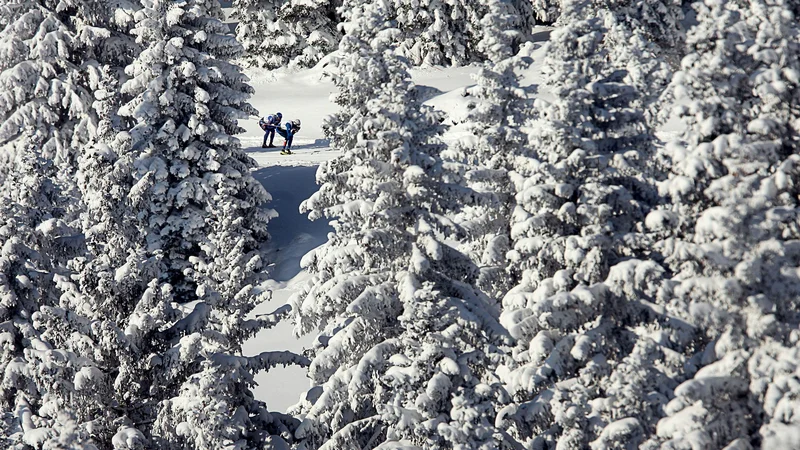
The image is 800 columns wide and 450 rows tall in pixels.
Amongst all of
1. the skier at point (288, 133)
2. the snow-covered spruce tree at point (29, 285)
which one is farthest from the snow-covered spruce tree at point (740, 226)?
the skier at point (288, 133)

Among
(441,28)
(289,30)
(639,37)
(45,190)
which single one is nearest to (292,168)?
(639,37)

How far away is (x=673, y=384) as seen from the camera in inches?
687

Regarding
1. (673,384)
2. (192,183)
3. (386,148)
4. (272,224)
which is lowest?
(272,224)

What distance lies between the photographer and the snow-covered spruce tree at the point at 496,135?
21.1m

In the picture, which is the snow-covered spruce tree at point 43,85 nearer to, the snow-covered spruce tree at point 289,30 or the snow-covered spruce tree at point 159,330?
the snow-covered spruce tree at point 159,330

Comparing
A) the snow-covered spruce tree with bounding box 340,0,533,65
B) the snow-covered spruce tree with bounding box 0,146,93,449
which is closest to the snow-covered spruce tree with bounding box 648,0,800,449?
the snow-covered spruce tree with bounding box 0,146,93,449

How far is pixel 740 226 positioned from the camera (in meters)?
15.4

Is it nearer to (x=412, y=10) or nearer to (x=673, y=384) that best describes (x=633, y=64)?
(x=673, y=384)

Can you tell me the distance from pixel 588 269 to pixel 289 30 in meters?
47.5

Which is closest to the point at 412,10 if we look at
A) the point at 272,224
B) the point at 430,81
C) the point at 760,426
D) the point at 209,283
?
the point at 430,81

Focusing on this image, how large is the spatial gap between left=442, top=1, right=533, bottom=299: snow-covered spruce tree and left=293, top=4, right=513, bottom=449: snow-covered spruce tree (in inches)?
109

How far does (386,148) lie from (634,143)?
14.6 feet

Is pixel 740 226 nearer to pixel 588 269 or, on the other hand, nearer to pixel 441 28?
pixel 588 269

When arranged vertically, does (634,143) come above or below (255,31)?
above
